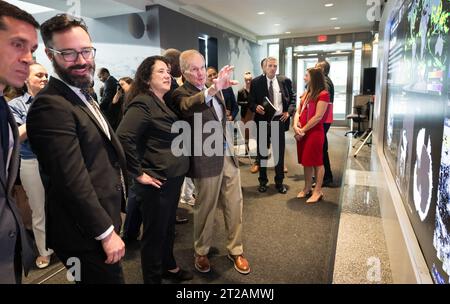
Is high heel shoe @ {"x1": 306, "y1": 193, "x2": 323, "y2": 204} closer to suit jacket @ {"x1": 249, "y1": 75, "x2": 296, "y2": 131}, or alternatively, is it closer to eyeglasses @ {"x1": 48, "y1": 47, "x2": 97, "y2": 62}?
suit jacket @ {"x1": 249, "y1": 75, "x2": 296, "y2": 131}

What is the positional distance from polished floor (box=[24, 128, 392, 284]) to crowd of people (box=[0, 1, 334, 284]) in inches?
6.0

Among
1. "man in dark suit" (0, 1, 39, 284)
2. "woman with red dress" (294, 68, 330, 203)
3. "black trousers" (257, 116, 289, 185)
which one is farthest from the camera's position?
"black trousers" (257, 116, 289, 185)

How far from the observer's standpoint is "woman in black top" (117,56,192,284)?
167 centimetres

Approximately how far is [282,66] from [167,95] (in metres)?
8.75

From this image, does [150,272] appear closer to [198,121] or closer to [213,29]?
[198,121]

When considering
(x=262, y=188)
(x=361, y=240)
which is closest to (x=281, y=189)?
(x=262, y=188)

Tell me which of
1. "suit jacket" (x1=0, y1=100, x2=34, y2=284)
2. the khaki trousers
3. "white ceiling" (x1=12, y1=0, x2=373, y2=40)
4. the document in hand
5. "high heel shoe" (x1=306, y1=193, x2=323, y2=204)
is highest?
"white ceiling" (x1=12, y1=0, x2=373, y2=40)

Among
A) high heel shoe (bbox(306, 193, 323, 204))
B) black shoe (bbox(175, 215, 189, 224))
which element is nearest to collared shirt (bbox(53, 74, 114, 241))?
black shoe (bbox(175, 215, 189, 224))

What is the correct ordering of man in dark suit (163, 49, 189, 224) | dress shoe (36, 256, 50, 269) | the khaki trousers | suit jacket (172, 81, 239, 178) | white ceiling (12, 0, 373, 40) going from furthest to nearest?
white ceiling (12, 0, 373, 40), dress shoe (36, 256, 50, 269), the khaki trousers, man in dark suit (163, 49, 189, 224), suit jacket (172, 81, 239, 178)

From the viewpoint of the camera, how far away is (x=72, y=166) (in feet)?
3.58

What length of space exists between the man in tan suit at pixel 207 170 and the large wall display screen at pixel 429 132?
96cm

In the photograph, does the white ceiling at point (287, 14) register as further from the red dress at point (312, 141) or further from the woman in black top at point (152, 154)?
the woman in black top at point (152, 154)

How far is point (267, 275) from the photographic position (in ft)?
6.90

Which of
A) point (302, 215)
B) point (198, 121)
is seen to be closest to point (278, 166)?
point (302, 215)
